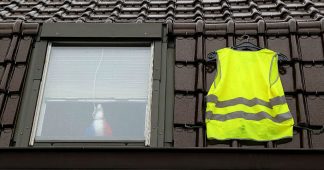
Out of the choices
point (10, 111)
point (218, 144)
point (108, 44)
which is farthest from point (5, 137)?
point (218, 144)

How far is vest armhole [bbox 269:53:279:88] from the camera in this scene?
18.0ft

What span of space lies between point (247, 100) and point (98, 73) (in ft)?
5.99

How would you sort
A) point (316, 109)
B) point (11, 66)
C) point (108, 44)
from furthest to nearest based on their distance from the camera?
1. point (108, 44)
2. point (11, 66)
3. point (316, 109)

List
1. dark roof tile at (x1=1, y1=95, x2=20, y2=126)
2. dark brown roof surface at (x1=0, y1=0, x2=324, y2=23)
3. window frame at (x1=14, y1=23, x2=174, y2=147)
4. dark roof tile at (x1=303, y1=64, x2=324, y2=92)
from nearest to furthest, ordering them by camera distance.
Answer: window frame at (x1=14, y1=23, x2=174, y2=147) < dark roof tile at (x1=1, y1=95, x2=20, y2=126) < dark roof tile at (x1=303, y1=64, x2=324, y2=92) < dark brown roof surface at (x1=0, y1=0, x2=324, y2=23)

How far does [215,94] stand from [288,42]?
135 centimetres

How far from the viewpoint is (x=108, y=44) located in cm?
620

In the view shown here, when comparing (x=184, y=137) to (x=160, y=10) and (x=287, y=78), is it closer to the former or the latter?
(x=287, y=78)

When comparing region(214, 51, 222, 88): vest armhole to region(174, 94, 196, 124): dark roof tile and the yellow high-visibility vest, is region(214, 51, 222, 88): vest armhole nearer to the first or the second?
the yellow high-visibility vest

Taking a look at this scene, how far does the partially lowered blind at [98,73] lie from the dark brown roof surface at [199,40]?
36cm

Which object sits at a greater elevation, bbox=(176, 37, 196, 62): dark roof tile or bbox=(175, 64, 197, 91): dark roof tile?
bbox=(176, 37, 196, 62): dark roof tile

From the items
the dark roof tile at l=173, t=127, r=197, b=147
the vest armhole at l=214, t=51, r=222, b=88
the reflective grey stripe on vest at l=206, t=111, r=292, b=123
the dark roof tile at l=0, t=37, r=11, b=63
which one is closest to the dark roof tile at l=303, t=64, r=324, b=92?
the reflective grey stripe on vest at l=206, t=111, r=292, b=123

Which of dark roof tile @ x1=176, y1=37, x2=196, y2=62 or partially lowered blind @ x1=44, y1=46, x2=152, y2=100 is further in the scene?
dark roof tile @ x1=176, y1=37, x2=196, y2=62

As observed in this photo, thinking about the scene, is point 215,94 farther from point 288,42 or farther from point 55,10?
point 55,10

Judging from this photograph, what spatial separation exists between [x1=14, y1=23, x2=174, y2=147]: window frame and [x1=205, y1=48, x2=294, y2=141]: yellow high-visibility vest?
0.52 m
